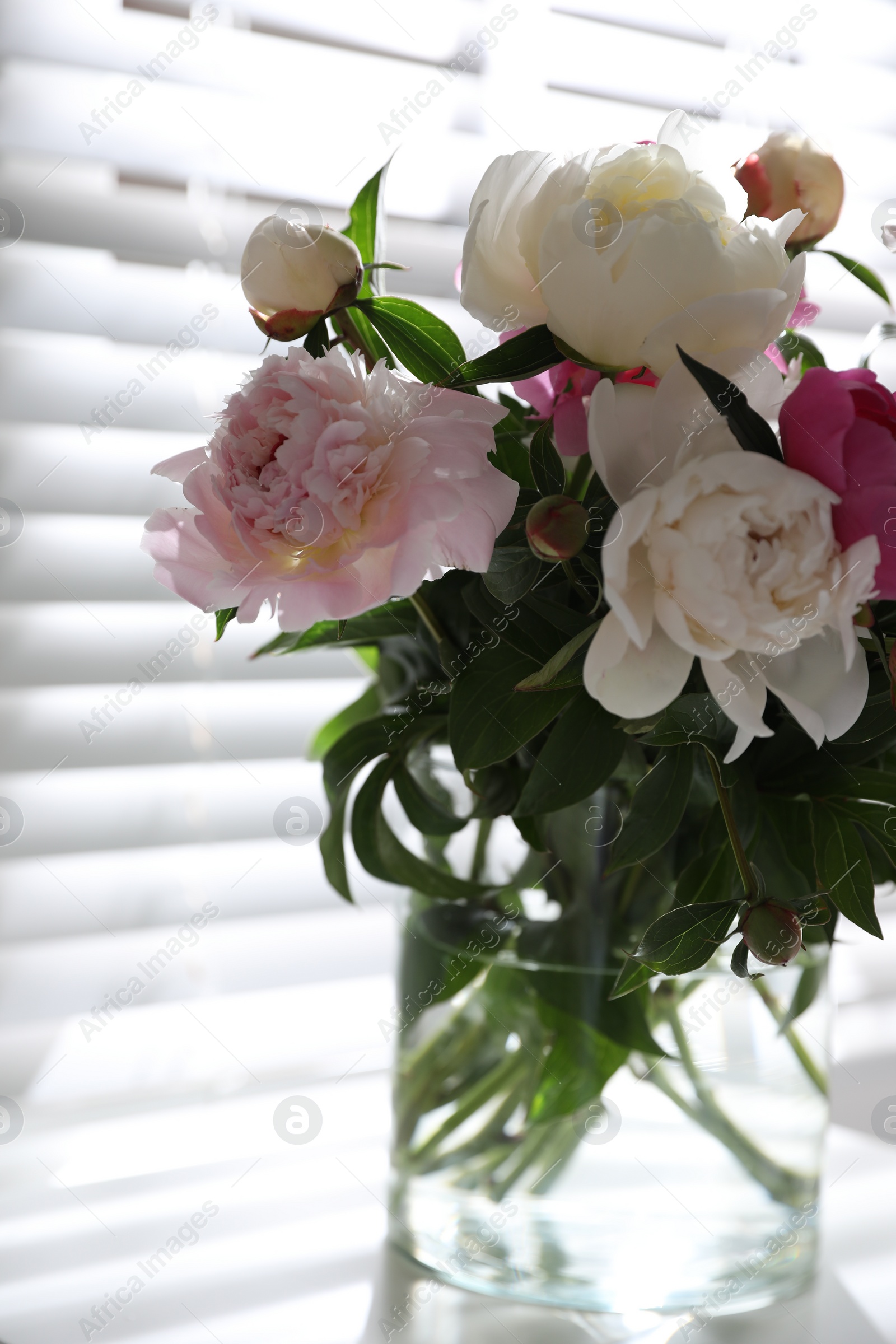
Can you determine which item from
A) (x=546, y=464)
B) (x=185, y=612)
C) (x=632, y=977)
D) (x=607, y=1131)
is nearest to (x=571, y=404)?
(x=546, y=464)

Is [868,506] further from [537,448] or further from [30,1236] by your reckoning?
[30,1236]

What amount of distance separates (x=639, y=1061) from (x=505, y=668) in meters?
0.22

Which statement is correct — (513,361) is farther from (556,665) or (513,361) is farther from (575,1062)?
(575,1062)

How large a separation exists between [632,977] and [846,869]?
97 mm

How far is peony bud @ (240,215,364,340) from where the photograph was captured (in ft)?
1.34

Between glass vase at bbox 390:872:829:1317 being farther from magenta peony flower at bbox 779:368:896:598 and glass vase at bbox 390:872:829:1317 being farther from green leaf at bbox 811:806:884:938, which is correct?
magenta peony flower at bbox 779:368:896:598

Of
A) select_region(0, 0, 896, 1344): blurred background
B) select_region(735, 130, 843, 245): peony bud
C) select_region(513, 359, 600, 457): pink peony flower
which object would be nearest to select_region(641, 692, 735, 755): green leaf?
select_region(513, 359, 600, 457): pink peony flower

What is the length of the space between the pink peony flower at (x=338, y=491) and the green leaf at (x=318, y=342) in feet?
0.21

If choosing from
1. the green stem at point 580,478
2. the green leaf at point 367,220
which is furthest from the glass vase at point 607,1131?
the green leaf at point 367,220

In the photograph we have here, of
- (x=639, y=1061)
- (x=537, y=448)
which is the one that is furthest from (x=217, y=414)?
(x=639, y=1061)

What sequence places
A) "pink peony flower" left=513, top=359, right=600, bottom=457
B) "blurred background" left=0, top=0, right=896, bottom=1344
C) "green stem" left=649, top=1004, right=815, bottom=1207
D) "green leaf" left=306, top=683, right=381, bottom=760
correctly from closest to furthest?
"pink peony flower" left=513, top=359, right=600, bottom=457, "green stem" left=649, top=1004, right=815, bottom=1207, "green leaf" left=306, top=683, right=381, bottom=760, "blurred background" left=0, top=0, right=896, bottom=1344

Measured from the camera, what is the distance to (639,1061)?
535 mm

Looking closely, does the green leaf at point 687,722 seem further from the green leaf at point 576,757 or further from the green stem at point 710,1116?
the green stem at point 710,1116

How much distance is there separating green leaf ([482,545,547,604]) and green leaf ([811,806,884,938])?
0.57ft
